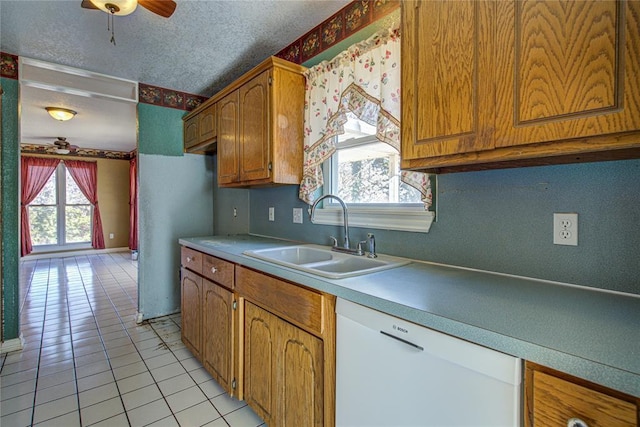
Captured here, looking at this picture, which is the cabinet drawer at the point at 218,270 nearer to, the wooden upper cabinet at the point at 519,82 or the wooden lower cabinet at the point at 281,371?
the wooden lower cabinet at the point at 281,371

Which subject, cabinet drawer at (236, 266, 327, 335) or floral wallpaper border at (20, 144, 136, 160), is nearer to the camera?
cabinet drawer at (236, 266, 327, 335)

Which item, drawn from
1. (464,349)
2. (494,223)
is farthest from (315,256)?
(464,349)

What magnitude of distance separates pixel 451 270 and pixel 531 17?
3.03ft

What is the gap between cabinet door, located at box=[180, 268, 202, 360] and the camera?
2.14m

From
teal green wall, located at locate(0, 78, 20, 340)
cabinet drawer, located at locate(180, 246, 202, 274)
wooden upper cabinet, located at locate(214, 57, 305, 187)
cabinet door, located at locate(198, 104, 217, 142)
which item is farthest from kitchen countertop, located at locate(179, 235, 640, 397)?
teal green wall, located at locate(0, 78, 20, 340)

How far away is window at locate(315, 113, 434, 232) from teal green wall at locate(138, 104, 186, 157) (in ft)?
6.43

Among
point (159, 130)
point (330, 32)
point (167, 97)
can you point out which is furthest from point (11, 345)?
point (330, 32)

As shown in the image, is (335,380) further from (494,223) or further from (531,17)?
(531,17)

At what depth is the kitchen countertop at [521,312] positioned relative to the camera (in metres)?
0.59

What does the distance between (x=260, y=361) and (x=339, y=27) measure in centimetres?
204

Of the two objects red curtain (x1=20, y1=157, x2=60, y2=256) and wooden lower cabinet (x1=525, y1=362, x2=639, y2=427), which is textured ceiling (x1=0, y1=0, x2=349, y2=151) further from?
red curtain (x1=20, y1=157, x2=60, y2=256)

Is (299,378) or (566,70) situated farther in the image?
(299,378)

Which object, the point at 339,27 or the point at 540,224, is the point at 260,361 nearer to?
the point at 540,224

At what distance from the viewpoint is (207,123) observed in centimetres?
278
